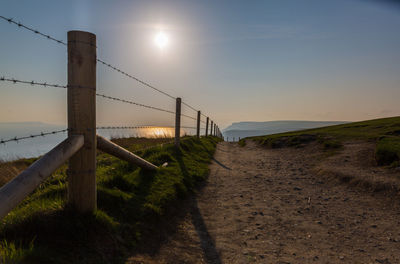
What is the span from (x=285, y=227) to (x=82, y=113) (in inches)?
147

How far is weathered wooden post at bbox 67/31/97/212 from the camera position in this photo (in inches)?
114

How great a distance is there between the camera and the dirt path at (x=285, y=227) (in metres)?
3.11

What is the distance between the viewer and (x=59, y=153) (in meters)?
2.55

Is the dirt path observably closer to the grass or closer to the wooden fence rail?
the grass

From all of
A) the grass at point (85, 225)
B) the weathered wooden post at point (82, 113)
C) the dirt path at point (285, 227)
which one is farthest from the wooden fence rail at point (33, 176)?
the dirt path at point (285, 227)

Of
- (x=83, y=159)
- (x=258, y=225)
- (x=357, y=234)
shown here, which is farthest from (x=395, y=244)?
(x=83, y=159)

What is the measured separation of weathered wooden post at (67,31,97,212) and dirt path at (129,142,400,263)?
1.14m

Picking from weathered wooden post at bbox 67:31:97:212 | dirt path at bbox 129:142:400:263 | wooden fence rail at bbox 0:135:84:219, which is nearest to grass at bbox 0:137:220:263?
weathered wooden post at bbox 67:31:97:212

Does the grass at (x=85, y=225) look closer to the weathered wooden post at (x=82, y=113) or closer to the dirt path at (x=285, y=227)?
the weathered wooden post at (x=82, y=113)

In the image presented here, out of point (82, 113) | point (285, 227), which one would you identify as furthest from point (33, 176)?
point (285, 227)

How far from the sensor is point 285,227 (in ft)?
13.1

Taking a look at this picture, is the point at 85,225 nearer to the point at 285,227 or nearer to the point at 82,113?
the point at 82,113

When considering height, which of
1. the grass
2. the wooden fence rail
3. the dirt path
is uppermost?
the wooden fence rail

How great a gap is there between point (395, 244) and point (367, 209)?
1.57 meters
